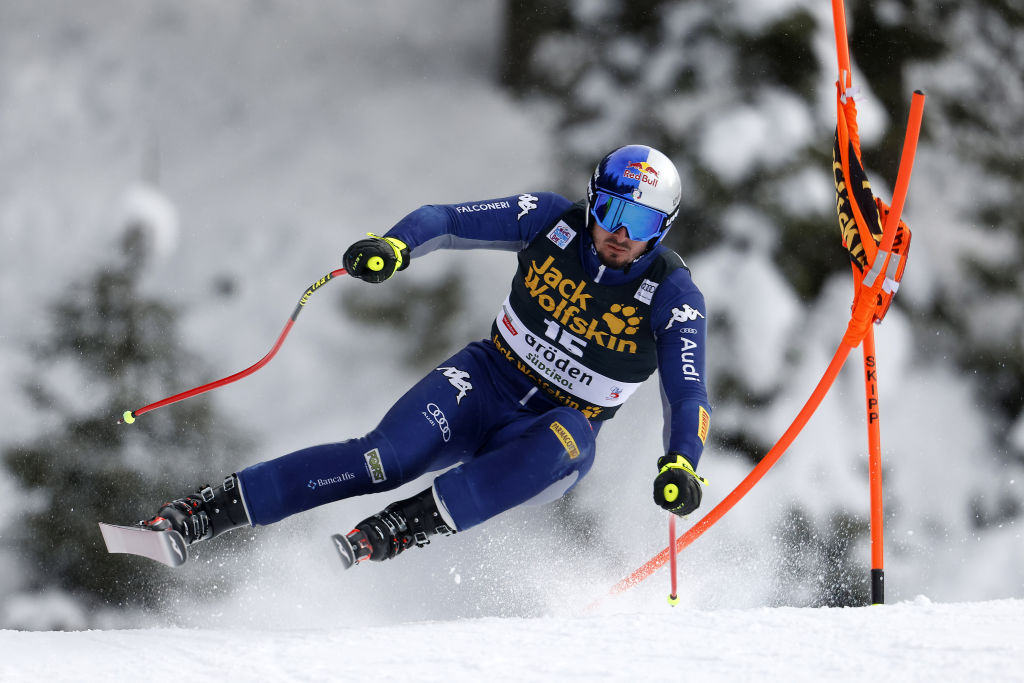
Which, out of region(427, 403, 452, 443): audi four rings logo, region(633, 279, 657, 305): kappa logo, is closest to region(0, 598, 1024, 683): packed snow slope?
region(427, 403, 452, 443): audi four rings logo

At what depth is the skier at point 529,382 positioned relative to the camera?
283 cm

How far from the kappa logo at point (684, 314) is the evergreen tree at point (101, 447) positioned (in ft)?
14.8

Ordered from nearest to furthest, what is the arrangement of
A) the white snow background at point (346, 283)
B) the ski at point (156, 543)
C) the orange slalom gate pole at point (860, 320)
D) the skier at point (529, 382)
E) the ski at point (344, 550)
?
the ski at point (156, 543), the ski at point (344, 550), the skier at point (529, 382), the orange slalom gate pole at point (860, 320), the white snow background at point (346, 283)

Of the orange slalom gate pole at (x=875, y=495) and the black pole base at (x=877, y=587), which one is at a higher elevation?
the orange slalom gate pole at (x=875, y=495)

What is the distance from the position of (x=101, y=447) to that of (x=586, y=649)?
17.9 feet

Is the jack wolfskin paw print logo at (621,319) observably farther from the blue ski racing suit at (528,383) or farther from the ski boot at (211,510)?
the ski boot at (211,510)

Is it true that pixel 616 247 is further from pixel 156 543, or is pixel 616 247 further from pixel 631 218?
pixel 156 543

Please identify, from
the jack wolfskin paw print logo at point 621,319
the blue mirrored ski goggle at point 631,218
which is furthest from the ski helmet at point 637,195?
the jack wolfskin paw print logo at point 621,319

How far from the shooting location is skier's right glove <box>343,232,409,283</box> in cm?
291

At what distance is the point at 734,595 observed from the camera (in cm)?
A: 598

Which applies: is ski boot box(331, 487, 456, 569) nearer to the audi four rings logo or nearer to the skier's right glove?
the audi four rings logo

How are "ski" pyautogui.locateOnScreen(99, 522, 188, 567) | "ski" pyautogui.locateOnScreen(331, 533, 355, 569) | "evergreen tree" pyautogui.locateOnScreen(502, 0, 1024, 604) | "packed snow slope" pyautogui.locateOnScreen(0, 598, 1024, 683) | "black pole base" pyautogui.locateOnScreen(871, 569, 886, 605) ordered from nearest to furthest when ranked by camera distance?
"packed snow slope" pyautogui.locateOnScreen(0, 598, 1024, 683)
"ski" pyautogui.locateOnScreen(99, 522, 188, 567)
"ski" pyautogui.locateOnScreen(331, 533, 355, 569)
"black pole base" pyautogui.locateOnScreen(871, 569, 886, 605)
"evergreen tree" pyautogui.locateOnScreen(502, 0, 1024, 604)

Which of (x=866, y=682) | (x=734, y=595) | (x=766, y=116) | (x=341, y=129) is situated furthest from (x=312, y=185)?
(x=866, y=682)

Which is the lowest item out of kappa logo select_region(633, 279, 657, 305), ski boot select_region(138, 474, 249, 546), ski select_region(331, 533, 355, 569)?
ski select_region(331, 533, 355, 569)
